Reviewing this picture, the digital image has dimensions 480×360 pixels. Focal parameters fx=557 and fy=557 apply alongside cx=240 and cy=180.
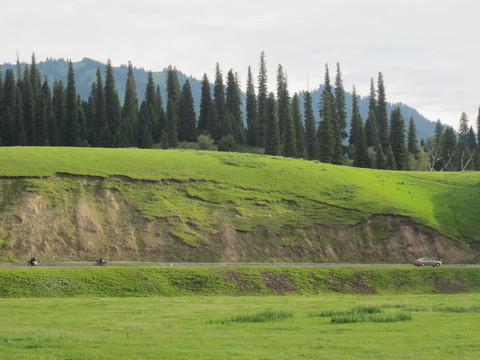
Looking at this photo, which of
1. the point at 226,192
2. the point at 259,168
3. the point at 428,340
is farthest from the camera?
Result: the point at 259,168

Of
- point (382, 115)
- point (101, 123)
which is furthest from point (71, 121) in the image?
point (382, 115)

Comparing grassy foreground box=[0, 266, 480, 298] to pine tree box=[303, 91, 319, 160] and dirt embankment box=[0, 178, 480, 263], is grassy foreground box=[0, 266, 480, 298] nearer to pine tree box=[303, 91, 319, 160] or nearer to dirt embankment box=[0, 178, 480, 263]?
dirt embankment box=[0, 178, 480, 263]

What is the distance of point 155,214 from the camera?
55.5m

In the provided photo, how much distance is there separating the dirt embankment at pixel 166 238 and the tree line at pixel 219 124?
149 ft

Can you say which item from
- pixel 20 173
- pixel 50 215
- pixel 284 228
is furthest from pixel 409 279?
pixel 20 173

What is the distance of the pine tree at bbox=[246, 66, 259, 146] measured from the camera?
4993 inches

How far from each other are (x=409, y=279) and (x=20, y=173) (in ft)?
129

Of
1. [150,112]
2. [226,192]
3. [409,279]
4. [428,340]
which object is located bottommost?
[409,279]

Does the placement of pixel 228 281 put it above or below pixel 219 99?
below

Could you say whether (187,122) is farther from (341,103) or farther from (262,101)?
(341,103)

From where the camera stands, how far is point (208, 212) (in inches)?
2276

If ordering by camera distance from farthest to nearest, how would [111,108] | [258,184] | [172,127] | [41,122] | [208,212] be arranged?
[111,108] < [172,127] < [41,122] < [258,184] < [208,212]

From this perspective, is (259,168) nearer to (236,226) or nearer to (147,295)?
(236,226)

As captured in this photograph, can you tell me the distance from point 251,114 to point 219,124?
11213 mm
